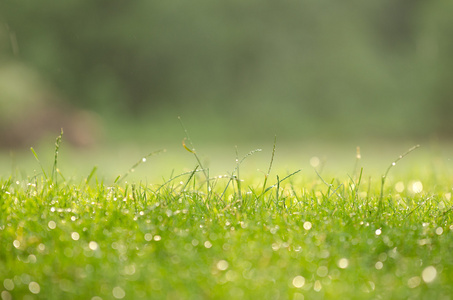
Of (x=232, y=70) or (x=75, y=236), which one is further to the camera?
(x=232, y=70)

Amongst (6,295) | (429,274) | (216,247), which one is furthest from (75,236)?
(429,274)

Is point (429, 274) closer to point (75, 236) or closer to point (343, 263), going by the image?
point (343, 263)

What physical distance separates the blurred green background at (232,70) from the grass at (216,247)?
12.7 meters

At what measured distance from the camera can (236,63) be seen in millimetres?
17469

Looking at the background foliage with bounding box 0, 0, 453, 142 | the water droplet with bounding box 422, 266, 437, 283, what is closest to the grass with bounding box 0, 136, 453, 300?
the water droplet with bounding box 422, 266, 437, 283

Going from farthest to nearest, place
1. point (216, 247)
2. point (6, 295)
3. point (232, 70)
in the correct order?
point (232, 70) → point (216, 247) → point (6, 295)

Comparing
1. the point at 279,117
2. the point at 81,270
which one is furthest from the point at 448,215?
the point at 279,117

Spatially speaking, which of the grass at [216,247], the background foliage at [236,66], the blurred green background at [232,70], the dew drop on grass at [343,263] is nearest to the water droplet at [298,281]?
the grass at [216,247]

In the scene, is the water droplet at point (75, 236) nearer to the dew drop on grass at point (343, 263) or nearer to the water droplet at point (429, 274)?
the dew drop on grass at point (343, 263)

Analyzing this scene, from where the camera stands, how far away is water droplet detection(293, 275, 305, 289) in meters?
1.91

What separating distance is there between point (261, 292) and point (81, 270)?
656 mm

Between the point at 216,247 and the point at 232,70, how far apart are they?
15590mm

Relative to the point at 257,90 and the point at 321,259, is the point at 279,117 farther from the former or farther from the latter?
the point at 321,259

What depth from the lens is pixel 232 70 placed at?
17.5 m
